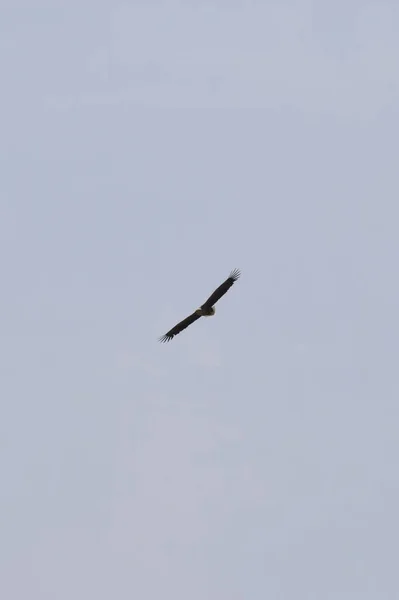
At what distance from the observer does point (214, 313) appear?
147125mm

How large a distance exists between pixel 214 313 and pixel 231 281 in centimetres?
362

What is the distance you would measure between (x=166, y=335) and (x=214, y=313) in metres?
6.04

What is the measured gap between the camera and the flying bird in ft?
476

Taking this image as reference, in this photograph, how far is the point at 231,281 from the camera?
14488cm

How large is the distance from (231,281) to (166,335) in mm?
9385

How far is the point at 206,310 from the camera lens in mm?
147375

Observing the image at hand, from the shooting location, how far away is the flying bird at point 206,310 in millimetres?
145000

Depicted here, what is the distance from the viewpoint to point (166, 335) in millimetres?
151375
